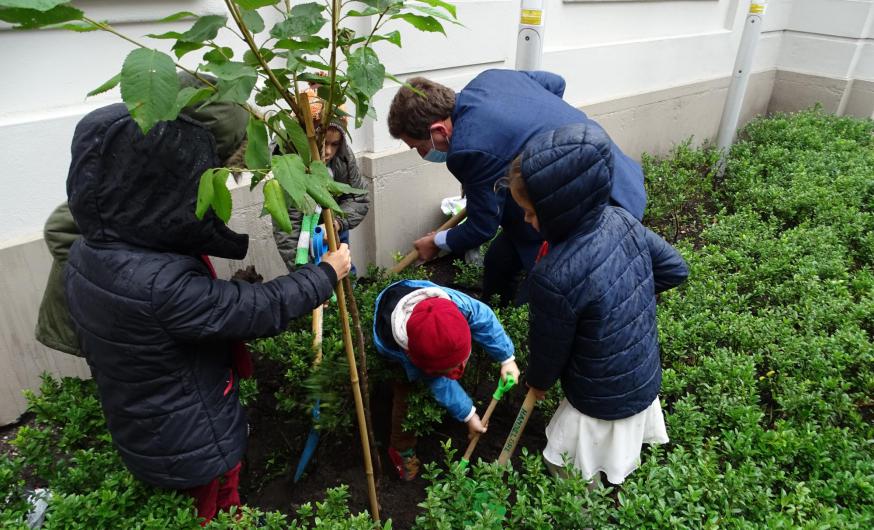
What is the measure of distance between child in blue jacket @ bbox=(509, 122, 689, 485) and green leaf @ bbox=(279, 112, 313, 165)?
732mm

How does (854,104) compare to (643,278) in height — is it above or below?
below

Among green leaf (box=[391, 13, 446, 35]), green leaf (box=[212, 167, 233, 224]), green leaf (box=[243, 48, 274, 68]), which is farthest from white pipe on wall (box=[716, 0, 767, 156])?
green leaf (box=[212, 167, 233, 224])

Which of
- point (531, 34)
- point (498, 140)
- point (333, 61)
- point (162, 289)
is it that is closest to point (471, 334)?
point (498, 140)

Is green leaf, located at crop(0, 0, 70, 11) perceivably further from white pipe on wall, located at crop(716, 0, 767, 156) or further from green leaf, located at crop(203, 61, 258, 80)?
white pipe on wall, located at crop(716, 0, 767, 156)

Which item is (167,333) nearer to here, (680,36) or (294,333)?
(294,333)

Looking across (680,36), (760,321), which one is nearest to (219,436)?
(760,321)

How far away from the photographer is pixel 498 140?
2.70m

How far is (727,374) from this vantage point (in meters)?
3.04

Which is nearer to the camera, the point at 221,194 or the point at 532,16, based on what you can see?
the point at 221,194

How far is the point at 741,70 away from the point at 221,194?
Answer: 6.10m

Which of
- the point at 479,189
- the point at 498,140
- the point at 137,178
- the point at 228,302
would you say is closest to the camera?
the point at 137,178

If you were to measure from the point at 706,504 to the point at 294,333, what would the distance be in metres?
1.98

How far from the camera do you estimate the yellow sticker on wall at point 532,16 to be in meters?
3.60

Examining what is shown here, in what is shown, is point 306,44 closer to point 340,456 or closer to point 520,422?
point 520,422
